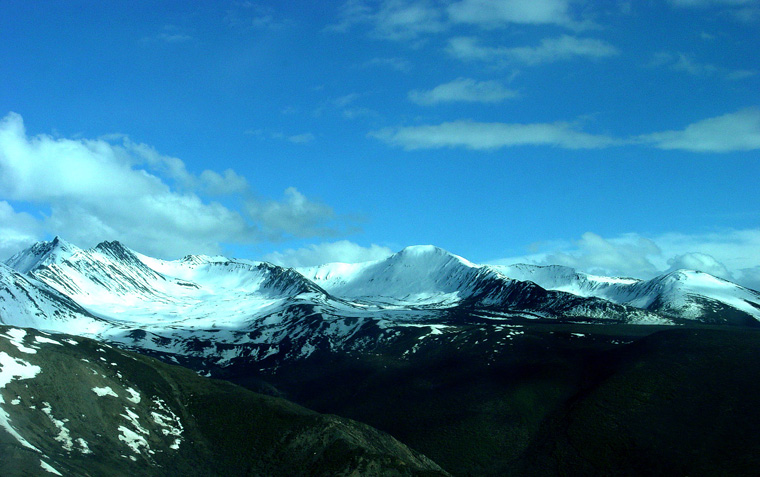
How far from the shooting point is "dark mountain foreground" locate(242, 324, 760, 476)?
134250mm

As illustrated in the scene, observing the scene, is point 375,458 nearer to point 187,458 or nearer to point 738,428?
point 187,458

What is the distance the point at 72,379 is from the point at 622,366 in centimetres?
14052

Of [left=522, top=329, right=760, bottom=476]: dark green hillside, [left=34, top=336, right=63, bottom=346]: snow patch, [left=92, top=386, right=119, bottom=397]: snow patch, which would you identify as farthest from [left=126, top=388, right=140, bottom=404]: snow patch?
[left=522, top=329, right=760, bottom=476]: dark green hillside

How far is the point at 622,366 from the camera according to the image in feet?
596

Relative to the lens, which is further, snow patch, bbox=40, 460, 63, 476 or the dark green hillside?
the dark green hillside

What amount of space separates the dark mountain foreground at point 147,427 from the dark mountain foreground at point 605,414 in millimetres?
30538

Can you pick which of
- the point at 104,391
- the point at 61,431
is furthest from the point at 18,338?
the point at 61,431

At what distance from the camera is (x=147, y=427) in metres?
116

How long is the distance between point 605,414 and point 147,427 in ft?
340

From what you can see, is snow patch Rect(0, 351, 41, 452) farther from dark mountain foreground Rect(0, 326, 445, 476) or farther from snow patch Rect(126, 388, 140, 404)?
snow patch Rect(126, 388, 140, 404)

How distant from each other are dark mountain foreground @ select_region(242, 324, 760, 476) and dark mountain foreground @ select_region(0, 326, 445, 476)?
30.5 m

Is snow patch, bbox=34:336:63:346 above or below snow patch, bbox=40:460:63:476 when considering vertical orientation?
above

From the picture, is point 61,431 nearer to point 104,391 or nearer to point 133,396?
point 104,391

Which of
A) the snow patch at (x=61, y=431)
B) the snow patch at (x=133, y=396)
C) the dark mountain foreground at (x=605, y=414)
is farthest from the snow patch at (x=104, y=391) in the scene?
the dark mountain foreground at (x=605, y=414)
